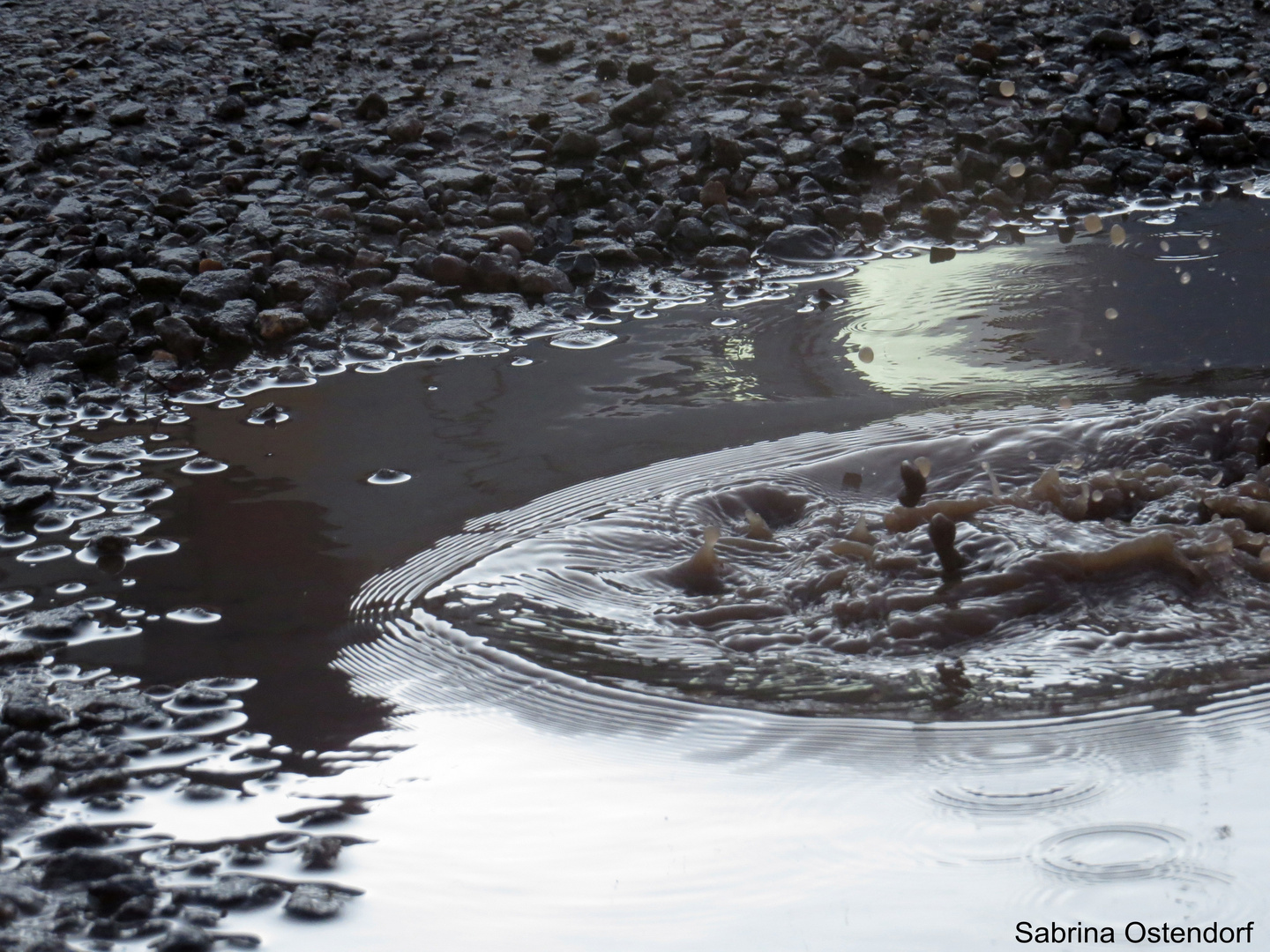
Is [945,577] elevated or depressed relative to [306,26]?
depressed

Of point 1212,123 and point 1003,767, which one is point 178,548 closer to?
point 1003,767

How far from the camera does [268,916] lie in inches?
66.7

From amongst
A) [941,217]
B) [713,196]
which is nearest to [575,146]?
[713,196]

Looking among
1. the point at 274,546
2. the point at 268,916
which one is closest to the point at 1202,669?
the point at 268,916

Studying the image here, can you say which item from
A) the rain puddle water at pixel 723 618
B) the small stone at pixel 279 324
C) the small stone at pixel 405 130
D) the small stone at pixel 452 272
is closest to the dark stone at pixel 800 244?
the rain puddle water at pixel 723 618

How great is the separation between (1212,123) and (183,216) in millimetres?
4296

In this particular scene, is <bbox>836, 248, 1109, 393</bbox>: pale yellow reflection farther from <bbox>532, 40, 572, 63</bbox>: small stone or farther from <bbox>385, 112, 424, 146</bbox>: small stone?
<bbox>532, 40, 572, 63</bbox>: small stone

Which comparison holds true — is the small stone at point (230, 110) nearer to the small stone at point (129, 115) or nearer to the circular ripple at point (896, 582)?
the small stone at point (129, 115)

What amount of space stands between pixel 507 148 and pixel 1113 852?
4.25m

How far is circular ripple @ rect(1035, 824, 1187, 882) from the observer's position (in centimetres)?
166

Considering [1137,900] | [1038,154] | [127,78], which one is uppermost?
A: [127,78]

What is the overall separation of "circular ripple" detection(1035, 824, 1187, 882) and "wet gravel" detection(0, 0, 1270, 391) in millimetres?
2721

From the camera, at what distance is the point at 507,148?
5.37 metres

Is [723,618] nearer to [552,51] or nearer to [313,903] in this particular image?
[313,903]
